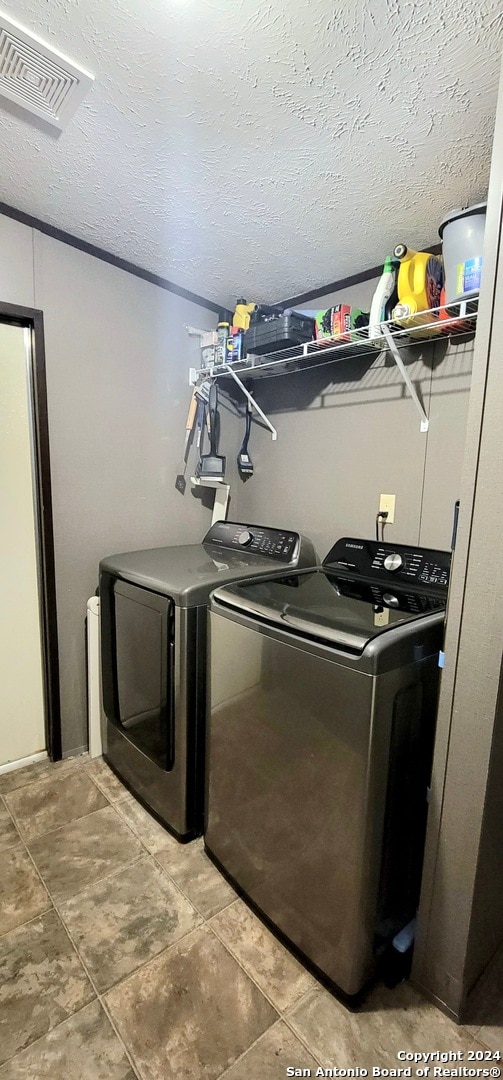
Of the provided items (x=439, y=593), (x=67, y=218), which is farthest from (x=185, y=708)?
(x=67, y=218)

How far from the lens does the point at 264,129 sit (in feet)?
3.99

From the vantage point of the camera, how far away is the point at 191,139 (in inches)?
49.9

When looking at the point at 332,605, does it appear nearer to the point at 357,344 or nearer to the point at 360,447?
the point at 360,447

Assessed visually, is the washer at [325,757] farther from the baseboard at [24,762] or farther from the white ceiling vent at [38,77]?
the white ceiling vent at [38,77]

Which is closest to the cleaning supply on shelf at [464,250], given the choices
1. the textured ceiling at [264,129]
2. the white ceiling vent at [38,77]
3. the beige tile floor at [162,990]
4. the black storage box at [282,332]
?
the textured ceiling at [264,129]

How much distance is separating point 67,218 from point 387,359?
1.29 m

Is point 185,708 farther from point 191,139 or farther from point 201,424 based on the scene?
point 191,139

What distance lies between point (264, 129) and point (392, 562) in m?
1.32

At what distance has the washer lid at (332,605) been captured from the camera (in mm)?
1069

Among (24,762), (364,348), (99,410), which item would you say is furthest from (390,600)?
(24,762)

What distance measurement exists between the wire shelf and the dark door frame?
2.41 feet

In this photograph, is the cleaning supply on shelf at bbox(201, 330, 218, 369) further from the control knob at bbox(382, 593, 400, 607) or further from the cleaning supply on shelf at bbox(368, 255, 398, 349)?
the control knob at bbox(382, 593, 400, 607)

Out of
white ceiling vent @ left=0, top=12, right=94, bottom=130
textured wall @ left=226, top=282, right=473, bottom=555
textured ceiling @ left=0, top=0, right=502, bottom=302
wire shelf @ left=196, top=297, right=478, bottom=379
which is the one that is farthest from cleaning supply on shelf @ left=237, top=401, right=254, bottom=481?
white ceiling vent @ left=0, top=12, right=94, bottom=130

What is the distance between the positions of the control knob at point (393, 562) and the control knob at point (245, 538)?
0.64 meters
